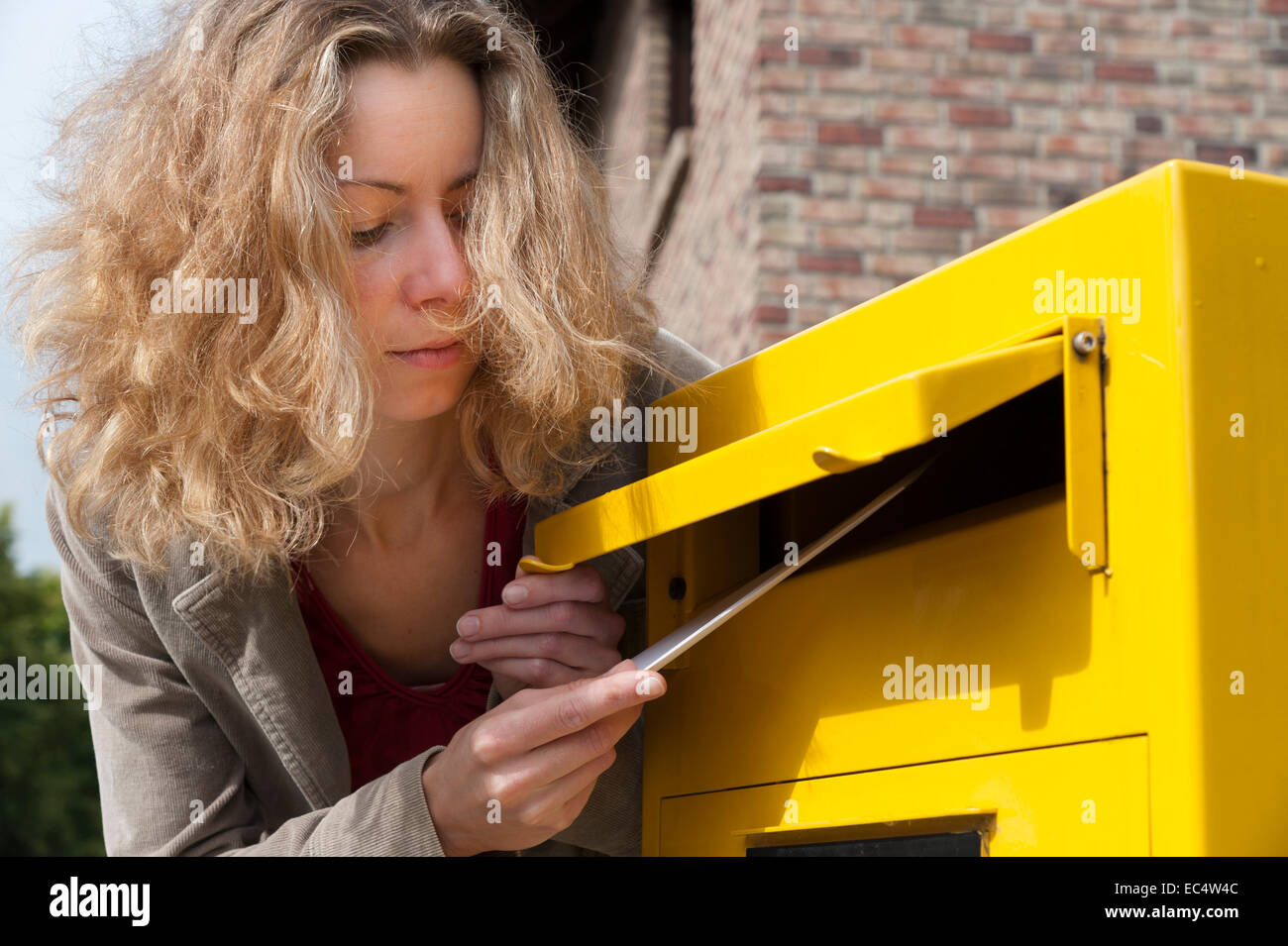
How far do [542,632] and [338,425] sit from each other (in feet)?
1.19

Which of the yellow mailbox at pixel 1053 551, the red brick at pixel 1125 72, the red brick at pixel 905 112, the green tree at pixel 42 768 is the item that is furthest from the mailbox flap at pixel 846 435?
the green tree at pixel 42 768

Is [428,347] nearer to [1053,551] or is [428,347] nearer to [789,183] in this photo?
[1053,551]

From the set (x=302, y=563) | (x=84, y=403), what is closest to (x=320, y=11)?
(x=84, y=403)

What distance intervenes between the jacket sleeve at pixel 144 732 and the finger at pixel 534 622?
496mm

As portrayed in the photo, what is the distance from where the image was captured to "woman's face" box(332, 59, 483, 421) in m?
1.59

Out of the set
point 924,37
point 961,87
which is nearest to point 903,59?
point 924,37

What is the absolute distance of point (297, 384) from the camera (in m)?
1.60

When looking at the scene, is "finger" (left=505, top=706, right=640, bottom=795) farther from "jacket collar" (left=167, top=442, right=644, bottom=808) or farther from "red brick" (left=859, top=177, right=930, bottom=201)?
"red brick" (left=859, top=177, right=930, bottom=201)

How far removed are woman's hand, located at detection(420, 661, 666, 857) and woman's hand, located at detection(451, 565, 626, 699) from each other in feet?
0.30

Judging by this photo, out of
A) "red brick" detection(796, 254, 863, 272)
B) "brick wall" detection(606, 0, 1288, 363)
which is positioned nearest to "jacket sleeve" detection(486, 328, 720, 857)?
"brick wall" detection(606, 0, 1288, 363)

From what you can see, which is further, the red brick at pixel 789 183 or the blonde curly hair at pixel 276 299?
the red brick at pixel 789 183

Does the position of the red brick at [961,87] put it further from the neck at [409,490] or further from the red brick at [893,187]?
the neck at [409,490]

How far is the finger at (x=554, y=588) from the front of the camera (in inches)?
60.7

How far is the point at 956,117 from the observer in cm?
417
